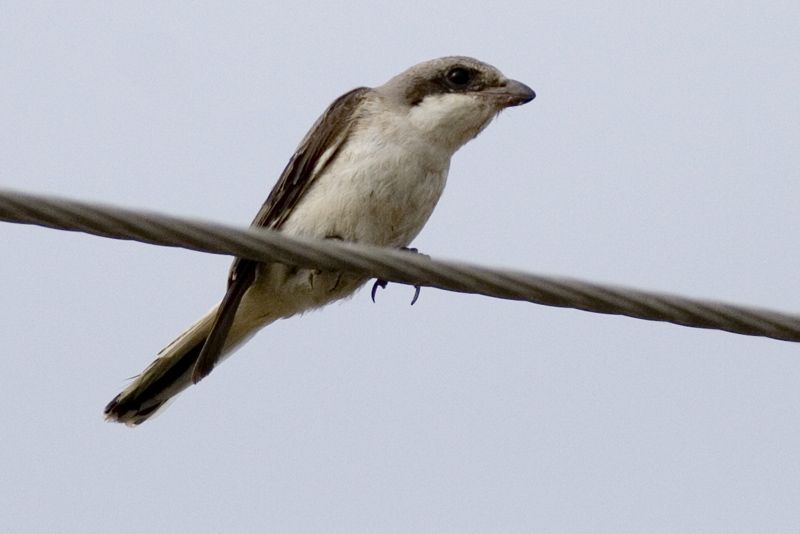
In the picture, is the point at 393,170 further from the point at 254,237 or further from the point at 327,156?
the point at 254,237

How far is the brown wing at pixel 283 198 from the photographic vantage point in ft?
22.3

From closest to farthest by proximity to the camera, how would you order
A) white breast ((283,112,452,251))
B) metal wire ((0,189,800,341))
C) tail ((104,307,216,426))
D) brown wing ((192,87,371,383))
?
metal wire ((0,189,800,341)) → white breast ((283,112,452,251)) → brown wing ((192,87,371,383)) → tail ((104,307,216,426))

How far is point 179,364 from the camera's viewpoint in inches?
282

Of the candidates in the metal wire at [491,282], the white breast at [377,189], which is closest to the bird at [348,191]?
the white breast at [377,189]

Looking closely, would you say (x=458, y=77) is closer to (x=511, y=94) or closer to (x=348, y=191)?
(x=511, y=94)

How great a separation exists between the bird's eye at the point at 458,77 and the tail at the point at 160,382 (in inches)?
63.6

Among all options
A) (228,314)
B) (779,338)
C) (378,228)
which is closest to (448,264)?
(779,338)

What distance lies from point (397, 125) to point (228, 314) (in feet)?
3.79

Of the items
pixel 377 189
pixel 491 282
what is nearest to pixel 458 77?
pixel 377 189

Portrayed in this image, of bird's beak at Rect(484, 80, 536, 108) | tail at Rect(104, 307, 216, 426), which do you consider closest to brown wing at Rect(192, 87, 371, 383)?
tail at Rect(104, 307, 216, 426)

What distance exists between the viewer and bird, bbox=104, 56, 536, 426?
6.57m

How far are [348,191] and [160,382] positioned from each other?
4.62 feet

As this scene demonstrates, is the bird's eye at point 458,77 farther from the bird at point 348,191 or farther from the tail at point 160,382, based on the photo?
the tail at point 160,382

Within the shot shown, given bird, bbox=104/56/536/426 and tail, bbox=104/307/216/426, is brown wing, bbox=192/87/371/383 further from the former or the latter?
tail, bbox=104/307/216/426
